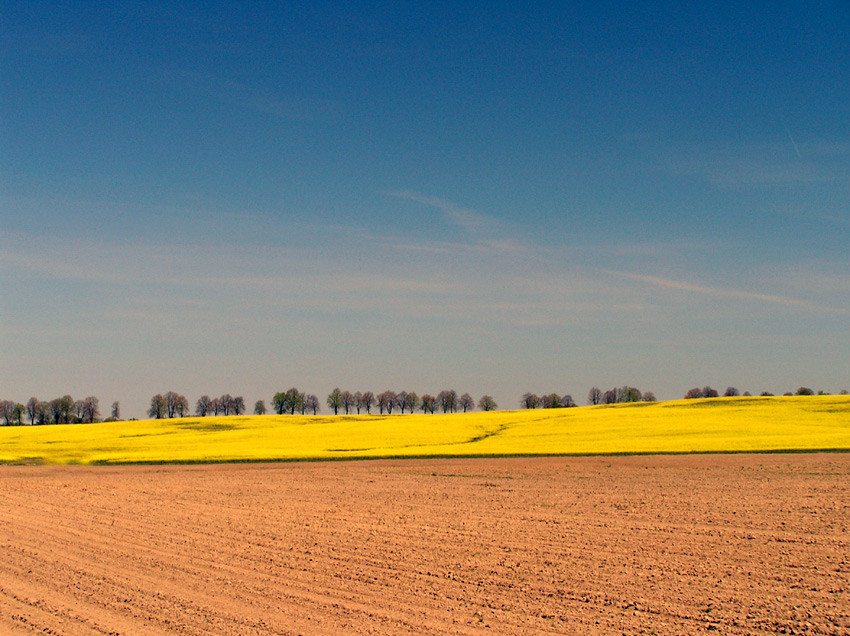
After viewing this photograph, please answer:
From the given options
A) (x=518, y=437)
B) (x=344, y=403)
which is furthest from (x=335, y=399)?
(x=518, y=437)

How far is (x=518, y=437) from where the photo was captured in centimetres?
5175

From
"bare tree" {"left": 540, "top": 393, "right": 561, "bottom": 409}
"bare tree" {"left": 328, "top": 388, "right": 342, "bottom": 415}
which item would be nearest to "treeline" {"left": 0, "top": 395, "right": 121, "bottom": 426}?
"bare tree" {"left": 328, "top": 388, "right": 342, "bottom": 415}

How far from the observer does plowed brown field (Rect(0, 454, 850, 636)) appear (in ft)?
41.3

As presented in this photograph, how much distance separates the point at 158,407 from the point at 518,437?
151 metres

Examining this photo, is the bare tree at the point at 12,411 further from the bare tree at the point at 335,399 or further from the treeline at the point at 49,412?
the bare tree at the point at 335,399

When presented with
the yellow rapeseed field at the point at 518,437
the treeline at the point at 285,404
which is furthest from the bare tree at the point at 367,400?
the yellow rapeseed field at the point at 518,437

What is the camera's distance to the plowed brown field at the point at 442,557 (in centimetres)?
1258

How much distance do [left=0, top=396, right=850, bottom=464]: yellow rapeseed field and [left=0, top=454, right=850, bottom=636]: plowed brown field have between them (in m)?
11.2

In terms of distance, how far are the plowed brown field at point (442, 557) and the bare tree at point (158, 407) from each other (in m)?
158

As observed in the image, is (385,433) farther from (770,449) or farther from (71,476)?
(770,449)

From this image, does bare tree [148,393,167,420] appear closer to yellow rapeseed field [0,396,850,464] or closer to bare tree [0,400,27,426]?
bare tree [0,400,27,426]

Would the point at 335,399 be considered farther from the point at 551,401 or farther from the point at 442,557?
the point at 442,557

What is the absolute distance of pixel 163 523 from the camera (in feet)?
74.1

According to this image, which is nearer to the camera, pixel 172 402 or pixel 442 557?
pixel 442 557
